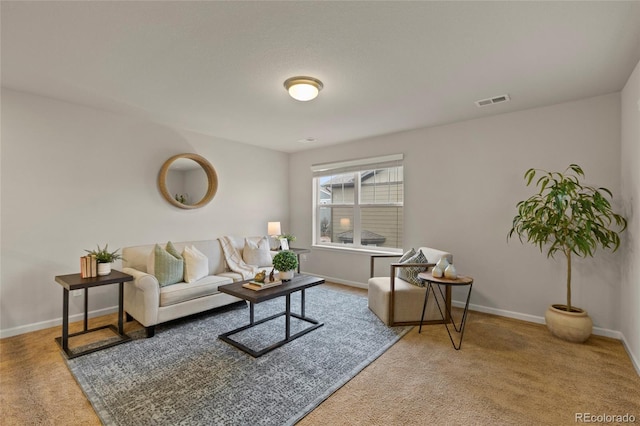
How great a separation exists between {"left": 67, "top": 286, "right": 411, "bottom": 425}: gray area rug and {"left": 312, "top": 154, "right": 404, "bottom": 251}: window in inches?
69.1

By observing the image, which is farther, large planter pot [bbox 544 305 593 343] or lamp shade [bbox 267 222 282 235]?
lamp shade [bbox 267 222 282 235]

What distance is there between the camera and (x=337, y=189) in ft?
17.9

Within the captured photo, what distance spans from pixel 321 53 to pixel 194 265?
8.92 ft

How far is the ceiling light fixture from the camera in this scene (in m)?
2.68

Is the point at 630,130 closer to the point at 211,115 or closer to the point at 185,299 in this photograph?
the point at 211,115

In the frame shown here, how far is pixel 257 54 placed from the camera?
229cm

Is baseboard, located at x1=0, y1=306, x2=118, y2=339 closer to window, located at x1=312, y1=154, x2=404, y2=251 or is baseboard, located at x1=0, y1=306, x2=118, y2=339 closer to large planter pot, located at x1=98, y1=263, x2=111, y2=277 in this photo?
large planter pot, located at x1=98, y1=263, x2=111, y2=277

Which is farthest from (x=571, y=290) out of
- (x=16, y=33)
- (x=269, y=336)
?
(x=16, y=33)

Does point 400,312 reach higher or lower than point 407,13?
lower

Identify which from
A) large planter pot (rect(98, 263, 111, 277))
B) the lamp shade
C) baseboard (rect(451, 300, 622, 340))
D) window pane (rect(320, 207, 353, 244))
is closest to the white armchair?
baseboard (rect(451, 300, 622, 340))

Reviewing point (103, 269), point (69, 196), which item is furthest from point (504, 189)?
point (69, 196)

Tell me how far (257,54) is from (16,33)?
165 centimetres

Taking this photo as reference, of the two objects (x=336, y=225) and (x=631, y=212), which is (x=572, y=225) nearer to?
(x=631, y=212)

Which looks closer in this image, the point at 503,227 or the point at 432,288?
the point at 432,288
